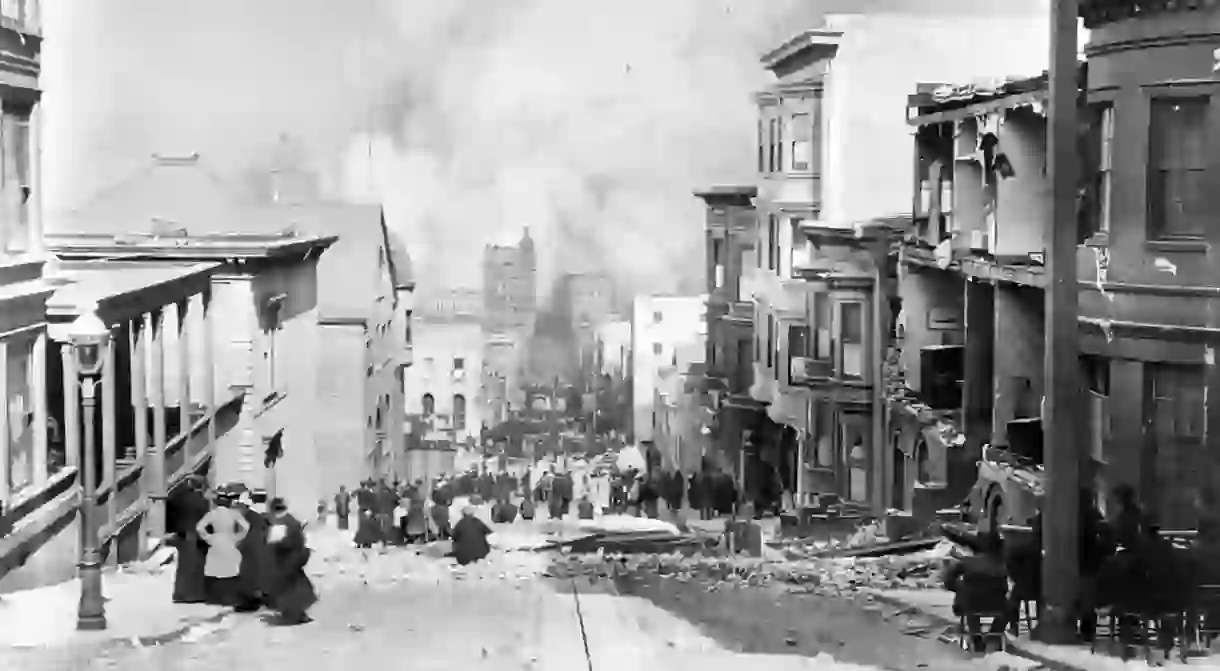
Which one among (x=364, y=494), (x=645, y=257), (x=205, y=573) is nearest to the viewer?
(x=205, y=573)

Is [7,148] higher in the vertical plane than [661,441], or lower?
higher


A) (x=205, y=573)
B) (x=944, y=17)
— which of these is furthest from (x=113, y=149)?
(x=944, y=17)

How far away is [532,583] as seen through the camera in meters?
9.50

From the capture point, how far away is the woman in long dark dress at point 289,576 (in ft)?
28.0

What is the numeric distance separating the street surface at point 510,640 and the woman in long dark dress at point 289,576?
9 cm

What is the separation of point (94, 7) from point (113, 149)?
76cm

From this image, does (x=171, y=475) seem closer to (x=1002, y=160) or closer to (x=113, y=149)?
(x=113, y=149)

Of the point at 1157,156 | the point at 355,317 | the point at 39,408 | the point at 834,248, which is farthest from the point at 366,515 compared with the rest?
the point at 1157,156

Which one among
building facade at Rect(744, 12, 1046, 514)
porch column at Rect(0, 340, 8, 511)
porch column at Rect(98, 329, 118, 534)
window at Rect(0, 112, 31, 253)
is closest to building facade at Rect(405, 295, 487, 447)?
building facade at Rect(744, 12, 1046, 514)

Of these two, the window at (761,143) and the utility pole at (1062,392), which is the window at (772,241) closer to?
the window at (761,143)

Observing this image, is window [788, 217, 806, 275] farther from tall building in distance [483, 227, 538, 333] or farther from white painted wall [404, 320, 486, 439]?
white painted wall [404, 320, 486, 439]

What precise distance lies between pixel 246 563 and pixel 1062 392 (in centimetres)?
377

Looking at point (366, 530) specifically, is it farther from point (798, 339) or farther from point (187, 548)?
point (798, 339)

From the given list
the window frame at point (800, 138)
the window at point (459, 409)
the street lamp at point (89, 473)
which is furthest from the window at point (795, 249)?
the street lamp at point (89, 473)
